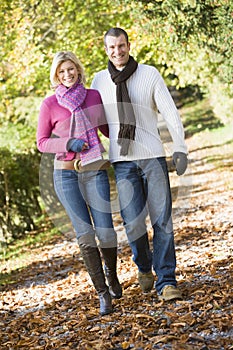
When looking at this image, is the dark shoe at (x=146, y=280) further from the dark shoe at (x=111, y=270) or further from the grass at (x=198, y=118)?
the grass at (x=198, y=118)

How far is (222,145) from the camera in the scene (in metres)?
21.3

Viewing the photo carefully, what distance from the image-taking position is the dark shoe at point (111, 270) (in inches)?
211

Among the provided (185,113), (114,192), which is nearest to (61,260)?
(114,192)

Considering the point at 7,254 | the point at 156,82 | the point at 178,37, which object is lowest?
the point at 7,254

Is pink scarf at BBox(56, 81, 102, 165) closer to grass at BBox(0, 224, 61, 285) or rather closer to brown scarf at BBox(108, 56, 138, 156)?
brown scarf at BBox(108, 56, 138, 156)

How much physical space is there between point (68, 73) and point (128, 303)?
1.96m

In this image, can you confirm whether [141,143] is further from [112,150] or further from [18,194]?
[18,194]

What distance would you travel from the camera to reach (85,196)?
5.16 metres

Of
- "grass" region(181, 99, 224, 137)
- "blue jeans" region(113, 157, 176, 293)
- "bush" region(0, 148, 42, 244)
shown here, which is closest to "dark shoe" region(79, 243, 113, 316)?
"blue jeans" region(113, 157, 176, 293)

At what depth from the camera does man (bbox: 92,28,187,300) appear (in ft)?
17.1

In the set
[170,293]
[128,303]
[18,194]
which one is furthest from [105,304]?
[18,194]

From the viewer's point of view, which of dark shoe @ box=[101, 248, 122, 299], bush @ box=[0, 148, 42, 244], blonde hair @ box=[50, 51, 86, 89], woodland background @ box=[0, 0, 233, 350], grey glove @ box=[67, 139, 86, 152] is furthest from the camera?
bush @ box=[0, 148, 42, 244]

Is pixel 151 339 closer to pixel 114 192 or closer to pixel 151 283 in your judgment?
pixel 151 283

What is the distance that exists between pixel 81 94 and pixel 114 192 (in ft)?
34.0
